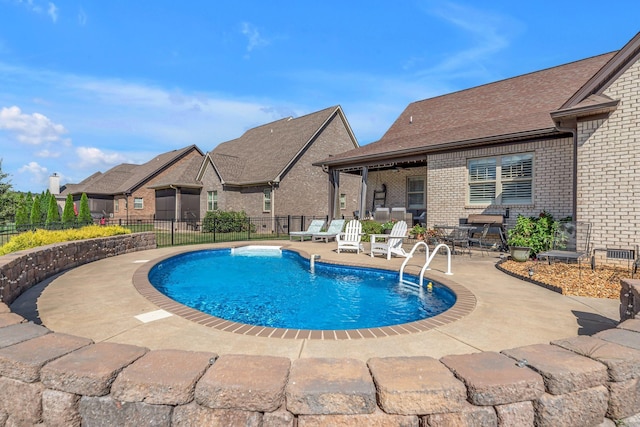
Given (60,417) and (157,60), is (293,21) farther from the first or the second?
(60,417)

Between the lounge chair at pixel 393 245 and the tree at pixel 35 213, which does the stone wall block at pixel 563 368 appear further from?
the tree at pixel 35 213

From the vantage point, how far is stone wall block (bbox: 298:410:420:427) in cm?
182

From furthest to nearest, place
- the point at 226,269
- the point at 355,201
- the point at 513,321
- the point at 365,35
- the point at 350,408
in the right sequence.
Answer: the point at 355,201 → the point at 365,35 → the point at 226,269 → the point at 513,321 → the point at 350,408

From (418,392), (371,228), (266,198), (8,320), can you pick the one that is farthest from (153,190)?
(418,392)

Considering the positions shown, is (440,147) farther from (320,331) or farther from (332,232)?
(320,331)

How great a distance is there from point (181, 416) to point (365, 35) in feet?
45.2

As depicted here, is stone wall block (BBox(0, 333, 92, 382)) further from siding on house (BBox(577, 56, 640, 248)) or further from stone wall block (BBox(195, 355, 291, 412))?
siding on house (BBox(577, 56, 640, 248))

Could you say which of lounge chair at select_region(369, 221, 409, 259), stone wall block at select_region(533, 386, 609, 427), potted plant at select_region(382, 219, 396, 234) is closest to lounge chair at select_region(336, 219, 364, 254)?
lounge chair at select_region(369, 221, 409, 259)

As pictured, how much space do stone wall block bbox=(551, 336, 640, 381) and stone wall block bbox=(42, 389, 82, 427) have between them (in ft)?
11.3

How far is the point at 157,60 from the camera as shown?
43.9 ft

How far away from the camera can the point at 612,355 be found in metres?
2.21

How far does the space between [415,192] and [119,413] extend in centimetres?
1575

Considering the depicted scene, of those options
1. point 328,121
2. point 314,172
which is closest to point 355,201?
point 314,172

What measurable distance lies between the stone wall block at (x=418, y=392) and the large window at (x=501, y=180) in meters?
10.7
